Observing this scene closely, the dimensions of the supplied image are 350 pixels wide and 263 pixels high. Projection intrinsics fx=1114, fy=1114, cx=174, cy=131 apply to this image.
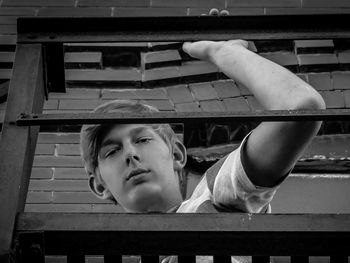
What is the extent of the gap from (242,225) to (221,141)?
8.31 ft

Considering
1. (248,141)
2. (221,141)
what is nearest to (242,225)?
(248,141)

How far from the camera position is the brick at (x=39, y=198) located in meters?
4.99

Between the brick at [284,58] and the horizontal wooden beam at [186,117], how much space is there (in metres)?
2.60

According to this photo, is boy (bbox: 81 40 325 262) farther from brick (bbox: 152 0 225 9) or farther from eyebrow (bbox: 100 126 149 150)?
brick (bbox: 152 0 225 9)

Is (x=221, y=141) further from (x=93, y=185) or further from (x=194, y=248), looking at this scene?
(x=194, y=248)

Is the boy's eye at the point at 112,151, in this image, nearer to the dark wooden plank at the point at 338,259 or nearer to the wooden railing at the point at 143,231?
the wooden railing at the point at 143,231

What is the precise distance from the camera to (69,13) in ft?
19.7

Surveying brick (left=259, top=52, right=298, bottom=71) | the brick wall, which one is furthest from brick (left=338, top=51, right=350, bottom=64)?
brick (left=259, top=52, right=298, bottom=71)

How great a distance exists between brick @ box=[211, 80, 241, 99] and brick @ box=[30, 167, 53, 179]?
95 cm

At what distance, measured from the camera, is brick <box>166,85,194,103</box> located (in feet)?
18.1

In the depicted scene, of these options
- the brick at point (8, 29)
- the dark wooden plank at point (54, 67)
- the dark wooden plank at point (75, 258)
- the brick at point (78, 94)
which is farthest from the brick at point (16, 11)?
the dark wooden plank at point (75, 258)

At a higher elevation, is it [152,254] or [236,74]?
[236,74]

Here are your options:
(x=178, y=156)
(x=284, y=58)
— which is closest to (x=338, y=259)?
(x=178, y=156)

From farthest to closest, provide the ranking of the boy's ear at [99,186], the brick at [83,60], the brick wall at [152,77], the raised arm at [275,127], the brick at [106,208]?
the brick at [83,60] < the brick wall at [152,77] < the brick at [106,208] < the boy's ear at [99,186] < the raised arm at [275,127]
